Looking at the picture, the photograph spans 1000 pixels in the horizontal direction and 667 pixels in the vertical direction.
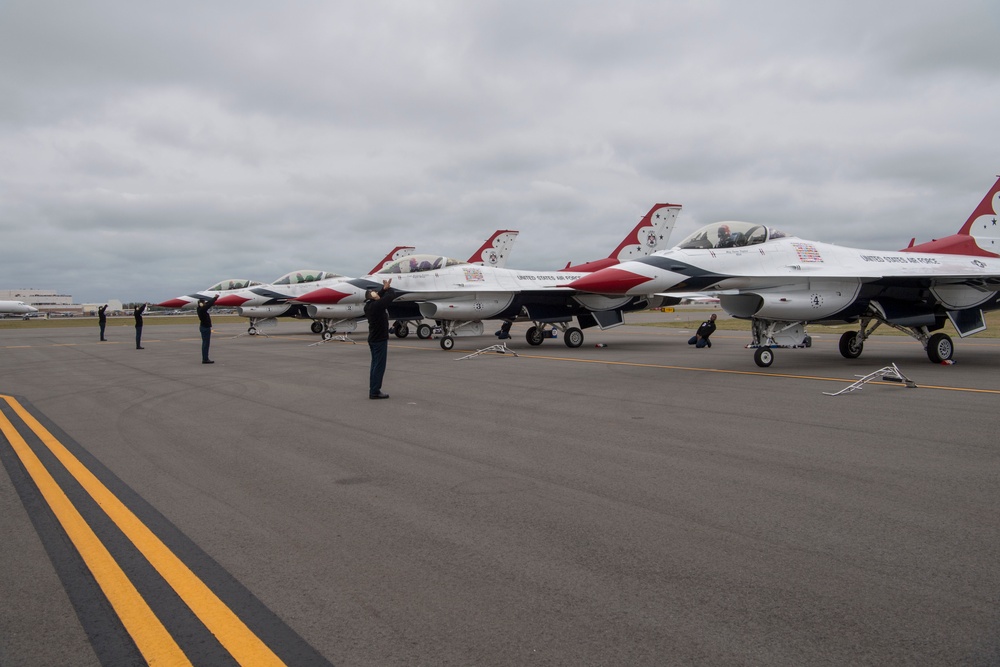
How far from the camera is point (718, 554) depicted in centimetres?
346

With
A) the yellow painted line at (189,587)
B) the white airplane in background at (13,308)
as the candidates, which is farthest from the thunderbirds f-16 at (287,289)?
the white airplane in background at (13,308)

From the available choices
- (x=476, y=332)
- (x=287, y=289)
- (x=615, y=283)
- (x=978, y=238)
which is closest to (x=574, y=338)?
(x=476, y=332)

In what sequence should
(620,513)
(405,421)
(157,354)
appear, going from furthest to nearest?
1. (157,354)
2. (405,421)
3. (620,513)

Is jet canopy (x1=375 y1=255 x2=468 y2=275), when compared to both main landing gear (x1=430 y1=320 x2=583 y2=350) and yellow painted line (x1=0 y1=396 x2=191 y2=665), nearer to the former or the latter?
main landing gear (x1=430 y1=320 x2=583 y2=350)

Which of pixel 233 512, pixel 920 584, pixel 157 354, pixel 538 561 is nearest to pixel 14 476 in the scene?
pixel 233 512

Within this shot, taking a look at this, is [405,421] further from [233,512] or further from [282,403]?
[233,512]

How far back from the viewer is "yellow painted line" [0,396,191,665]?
8.47 ft

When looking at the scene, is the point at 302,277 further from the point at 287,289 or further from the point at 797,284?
the point at 797,284

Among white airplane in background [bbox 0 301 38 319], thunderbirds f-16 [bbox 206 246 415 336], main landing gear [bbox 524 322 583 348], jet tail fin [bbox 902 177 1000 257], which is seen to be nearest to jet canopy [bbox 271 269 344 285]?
thunderbirds f-16 [bbox 206 246 415 336]

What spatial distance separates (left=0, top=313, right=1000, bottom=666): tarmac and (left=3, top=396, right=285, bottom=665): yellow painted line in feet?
0.05

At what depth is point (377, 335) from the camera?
32.8 feet

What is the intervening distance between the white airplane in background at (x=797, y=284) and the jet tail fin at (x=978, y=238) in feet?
4.78

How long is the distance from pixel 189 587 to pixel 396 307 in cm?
1803

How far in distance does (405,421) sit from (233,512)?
336 cm
